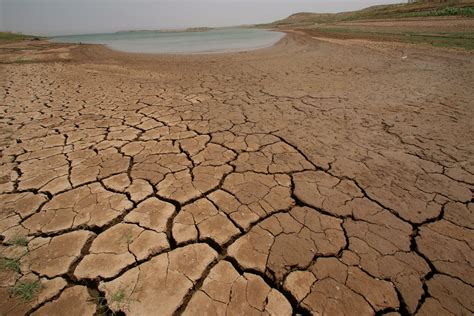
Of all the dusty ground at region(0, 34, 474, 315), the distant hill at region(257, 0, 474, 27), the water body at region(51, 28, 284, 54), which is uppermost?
the distant hill at region(257, 0, 474, 27)

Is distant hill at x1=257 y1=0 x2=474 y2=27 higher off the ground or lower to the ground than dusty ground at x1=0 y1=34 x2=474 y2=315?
higher

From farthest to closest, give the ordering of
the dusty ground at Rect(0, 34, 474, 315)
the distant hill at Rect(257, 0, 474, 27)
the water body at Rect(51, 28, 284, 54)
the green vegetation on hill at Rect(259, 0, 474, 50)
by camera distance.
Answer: the distant hill at Rect(257, 0, 474, 27)
the water body at Rect(51, 28, 284, 54)
the green vegetation on hill at Rect(259, 0, 474, 50)
the dusty ground at Rect(0, 34, 474, 315)

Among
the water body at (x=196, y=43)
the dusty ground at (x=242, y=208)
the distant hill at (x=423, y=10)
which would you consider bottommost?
the dusty ground at (x=242, y=208)

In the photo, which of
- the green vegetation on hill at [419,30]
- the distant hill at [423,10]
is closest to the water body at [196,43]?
the green vegetation on hill at [419,30]

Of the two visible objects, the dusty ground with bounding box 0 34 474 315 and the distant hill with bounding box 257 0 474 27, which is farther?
the distant hill with bounding box 257 0 474 27

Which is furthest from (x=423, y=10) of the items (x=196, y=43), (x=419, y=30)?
(x=196, y=43)

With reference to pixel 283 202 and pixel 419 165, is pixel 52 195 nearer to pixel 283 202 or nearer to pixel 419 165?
pixel 283 202

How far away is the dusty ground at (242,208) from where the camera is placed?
4.22ft

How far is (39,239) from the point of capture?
160cm

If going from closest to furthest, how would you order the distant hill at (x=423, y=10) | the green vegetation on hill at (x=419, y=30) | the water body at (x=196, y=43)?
1. the green vegetation on hill at (x=419, y=30)
2. the water body at (x=196, y=43)
3. the distant hill at (x=423, y=10)

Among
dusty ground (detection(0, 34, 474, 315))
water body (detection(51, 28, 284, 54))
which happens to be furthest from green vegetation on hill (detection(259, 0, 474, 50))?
dusty ground (detection(0, 34, 474, 315))

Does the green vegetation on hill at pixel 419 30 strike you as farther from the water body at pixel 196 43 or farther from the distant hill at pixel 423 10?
the water body at pixel 196 43

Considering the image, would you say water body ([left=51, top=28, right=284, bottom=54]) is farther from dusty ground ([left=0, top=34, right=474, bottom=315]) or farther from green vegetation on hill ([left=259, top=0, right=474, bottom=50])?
dusty ground ([left=0, top=34, right=474, bottom=315])

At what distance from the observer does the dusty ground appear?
1285 millimetres
